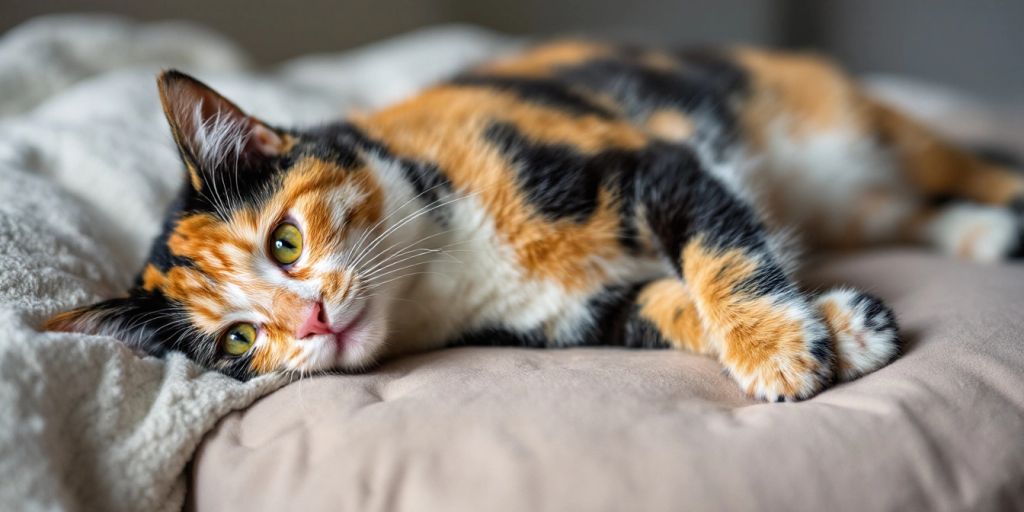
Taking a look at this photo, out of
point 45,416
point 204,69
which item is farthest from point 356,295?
point 204,69

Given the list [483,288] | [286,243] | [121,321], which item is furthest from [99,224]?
[483,288]

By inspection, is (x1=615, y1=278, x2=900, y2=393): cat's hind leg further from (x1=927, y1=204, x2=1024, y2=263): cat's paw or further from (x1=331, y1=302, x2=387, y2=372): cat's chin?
(x1=927, y1=204, x2=1024, y2=263): cat's paw

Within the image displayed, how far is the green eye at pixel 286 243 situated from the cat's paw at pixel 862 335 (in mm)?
729

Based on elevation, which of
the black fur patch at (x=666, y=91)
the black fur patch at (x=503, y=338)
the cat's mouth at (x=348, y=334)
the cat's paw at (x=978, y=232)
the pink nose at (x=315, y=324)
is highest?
the black fur patch at (x=666, y=91)

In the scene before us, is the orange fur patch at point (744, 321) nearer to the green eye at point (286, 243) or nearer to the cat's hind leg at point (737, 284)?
the cat's hind leg at point (737, 284)

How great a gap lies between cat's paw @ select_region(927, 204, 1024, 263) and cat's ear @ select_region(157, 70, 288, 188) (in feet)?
4.46

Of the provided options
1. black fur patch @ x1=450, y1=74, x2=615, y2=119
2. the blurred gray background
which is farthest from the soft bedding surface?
the blurred gray background

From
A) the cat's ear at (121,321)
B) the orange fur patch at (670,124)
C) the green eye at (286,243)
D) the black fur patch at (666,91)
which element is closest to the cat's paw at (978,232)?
the black fur patch at (666,91)

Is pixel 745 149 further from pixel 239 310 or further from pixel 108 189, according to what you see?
pixel 108 189

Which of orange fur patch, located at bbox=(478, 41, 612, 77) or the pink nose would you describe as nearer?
the pink nose

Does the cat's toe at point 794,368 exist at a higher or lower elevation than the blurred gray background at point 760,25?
lower

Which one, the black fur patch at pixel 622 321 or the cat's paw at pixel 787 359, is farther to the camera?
the black fur patch at pixel 622 321

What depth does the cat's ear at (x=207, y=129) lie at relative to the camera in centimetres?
99

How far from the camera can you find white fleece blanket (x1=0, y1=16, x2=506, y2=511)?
805 millimetres
